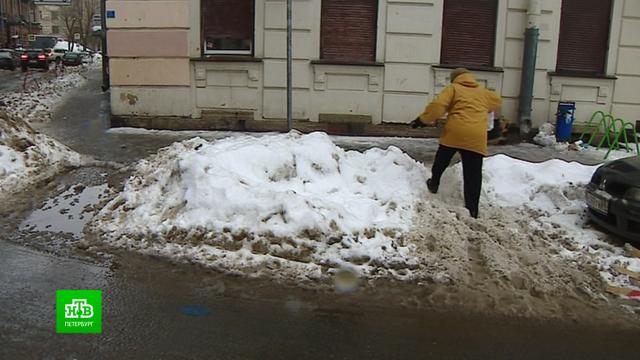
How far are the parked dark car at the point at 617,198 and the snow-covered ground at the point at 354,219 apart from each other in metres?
0.18

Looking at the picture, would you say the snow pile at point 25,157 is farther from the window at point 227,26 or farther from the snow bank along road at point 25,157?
the window at point 227,26

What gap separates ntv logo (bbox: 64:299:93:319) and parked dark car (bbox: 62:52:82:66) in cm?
4095

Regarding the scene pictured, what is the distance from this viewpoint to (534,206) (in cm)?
704

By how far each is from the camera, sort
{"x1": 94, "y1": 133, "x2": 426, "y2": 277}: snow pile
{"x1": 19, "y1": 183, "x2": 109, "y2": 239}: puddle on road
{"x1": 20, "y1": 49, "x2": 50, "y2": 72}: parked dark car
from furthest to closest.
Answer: {"x1": 20, "y1": 49, "x2": 50, "y2": 72}: parked dark car, {"x1": 19, "y1": 183, "x2": 109, "y2": 239}: puddle on road, {"x1": 94, "y1": 133, "x2": 426, "y2": 277}: snow pile

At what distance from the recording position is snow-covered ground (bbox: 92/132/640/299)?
554 cm

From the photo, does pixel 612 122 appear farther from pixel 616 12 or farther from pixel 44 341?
pixel 44 341

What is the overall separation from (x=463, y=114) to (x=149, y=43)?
7.36 m

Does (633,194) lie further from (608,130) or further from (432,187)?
(608,130)

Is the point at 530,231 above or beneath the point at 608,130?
beneath

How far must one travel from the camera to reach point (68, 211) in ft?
22.9

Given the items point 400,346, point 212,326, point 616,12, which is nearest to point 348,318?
point 400,346

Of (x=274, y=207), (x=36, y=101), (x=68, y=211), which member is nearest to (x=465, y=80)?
(x=274, y=207)

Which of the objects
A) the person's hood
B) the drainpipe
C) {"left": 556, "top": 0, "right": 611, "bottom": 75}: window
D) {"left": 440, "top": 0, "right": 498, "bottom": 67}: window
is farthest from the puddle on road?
{"left": 556, "top": 0, "right": 611, "bottom": 75}: window

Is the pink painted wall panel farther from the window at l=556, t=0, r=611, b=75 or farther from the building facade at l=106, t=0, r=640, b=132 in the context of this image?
the window at l=556, t=0, r=611, b=75
